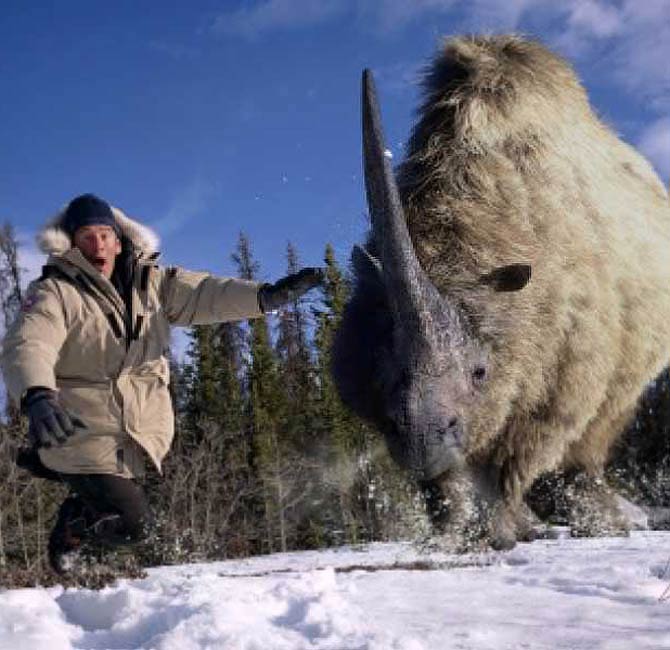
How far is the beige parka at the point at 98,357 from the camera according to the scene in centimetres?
447

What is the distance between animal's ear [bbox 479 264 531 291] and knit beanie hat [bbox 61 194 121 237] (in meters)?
2.18

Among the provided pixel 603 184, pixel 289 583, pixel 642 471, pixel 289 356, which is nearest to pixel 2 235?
pixel 289 356

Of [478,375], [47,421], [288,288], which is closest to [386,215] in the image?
[288,288]

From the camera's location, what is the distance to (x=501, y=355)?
5.26 metres

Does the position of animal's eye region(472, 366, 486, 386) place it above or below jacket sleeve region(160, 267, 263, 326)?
below

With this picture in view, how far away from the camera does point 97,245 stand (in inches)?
187

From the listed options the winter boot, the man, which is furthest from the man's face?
the winter boot

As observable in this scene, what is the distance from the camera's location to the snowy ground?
243 cm

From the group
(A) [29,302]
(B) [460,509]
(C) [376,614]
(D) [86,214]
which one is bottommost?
(C) [376,614]

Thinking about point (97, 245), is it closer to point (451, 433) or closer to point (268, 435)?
point (451, 433)

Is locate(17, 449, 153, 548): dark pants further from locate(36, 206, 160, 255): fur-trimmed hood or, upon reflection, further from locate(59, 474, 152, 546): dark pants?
locate(36, 206, 160, 255): fur-trimmed hood

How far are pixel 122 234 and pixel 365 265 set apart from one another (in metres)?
1.44

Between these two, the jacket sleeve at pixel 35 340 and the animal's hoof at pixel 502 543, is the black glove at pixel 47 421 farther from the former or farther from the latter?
the animal's hoof at pixel 502 543

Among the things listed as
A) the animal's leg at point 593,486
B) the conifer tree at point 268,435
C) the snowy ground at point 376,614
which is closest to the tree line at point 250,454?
the conifer tree at point 268,435
